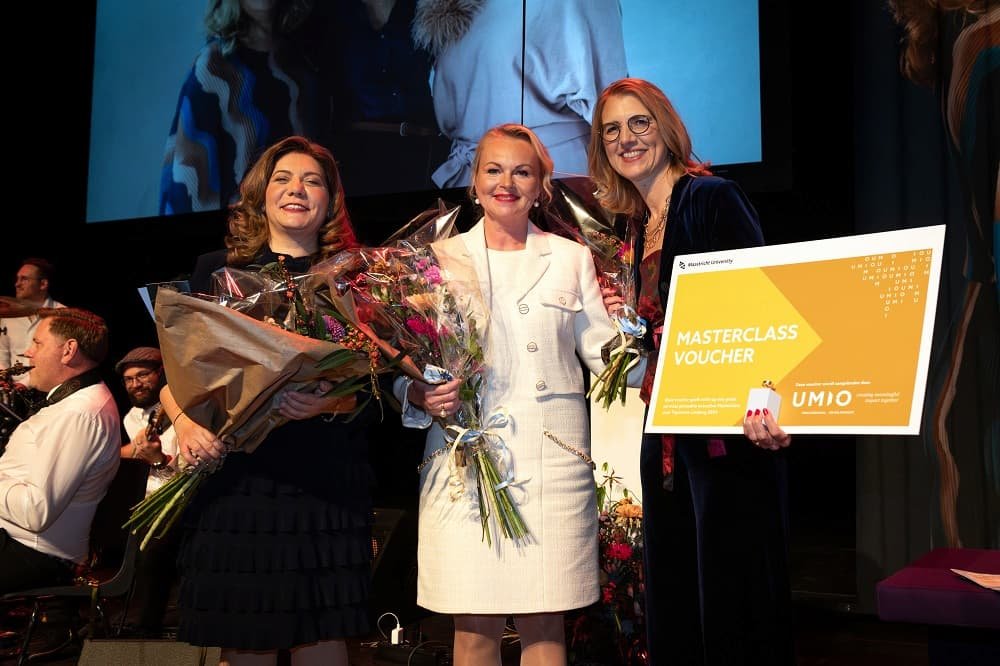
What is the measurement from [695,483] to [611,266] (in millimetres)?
631

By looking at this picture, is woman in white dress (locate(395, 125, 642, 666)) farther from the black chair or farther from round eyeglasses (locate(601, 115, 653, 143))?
the black chair

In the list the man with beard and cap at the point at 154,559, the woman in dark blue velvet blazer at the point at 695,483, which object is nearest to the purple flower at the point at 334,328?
the woman in dark blue velvet blazer at the point at 695,483

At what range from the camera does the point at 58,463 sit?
3.41m

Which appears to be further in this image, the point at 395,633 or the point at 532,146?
the point at 395,633

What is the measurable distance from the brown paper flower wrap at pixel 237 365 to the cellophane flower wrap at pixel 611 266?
1.97ft

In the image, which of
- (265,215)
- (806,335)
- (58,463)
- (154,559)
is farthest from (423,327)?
(154,559)

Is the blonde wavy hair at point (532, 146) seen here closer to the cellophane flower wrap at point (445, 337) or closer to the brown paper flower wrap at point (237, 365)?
the cellophane flower wrap at point (445, 337)

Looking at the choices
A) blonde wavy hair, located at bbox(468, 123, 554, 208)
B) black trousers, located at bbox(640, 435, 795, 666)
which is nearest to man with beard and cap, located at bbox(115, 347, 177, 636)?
blonde wavy hair, located at bbox(468, 123, 554, 208)

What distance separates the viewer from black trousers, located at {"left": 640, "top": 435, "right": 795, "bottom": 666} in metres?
2.04

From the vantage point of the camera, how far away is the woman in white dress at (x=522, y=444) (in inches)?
89.4

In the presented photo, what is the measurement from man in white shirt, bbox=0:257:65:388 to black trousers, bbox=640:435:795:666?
17.0 ft

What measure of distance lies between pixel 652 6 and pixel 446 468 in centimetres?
308

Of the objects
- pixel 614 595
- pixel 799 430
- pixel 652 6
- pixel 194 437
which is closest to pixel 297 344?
pixel 194 437

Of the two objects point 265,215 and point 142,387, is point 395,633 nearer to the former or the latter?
point 142,387
